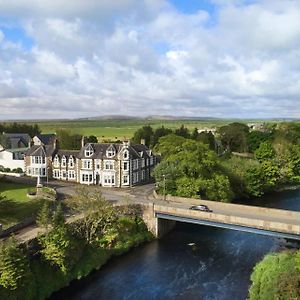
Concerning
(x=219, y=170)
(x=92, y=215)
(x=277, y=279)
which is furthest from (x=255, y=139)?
(x=277, y=279)

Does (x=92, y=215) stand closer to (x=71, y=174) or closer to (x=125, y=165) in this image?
(x=125, y=165)

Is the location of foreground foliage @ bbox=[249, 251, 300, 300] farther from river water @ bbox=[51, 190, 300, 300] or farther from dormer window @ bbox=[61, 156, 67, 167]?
dormer window @ bbox=[61, 156, 67, 167]

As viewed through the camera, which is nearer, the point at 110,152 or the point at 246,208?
the point at 246,208

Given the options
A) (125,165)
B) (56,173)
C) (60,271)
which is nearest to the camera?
(60,271)

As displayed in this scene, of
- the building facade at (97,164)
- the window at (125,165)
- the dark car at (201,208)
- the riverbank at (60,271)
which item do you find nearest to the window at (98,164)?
the building facade at (97,164)

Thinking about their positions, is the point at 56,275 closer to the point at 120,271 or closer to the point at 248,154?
the point at 120,271

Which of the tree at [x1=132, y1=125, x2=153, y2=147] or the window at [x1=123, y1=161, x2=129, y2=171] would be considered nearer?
the window at [x1=123, y1=161, x2=129, y2=171]

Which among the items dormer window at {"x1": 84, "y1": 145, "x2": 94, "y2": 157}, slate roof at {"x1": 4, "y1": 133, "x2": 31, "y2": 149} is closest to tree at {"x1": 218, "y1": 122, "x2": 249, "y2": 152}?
dormer window at {"x1": 84, "y1": 145, "x2": 94, "y2": 157}
